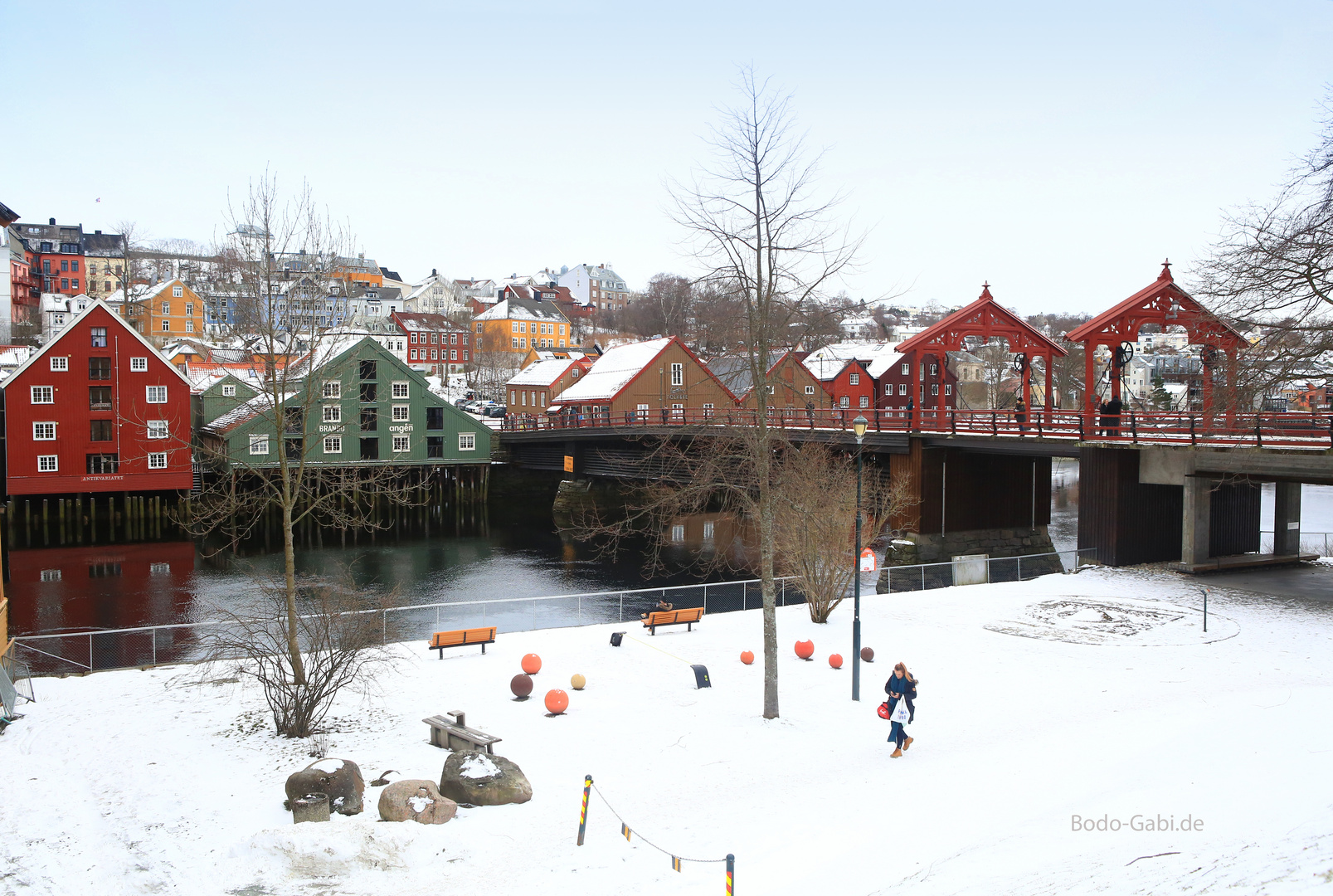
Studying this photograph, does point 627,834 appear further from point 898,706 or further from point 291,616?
point 291,616

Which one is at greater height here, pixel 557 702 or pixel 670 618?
pixel 557 702

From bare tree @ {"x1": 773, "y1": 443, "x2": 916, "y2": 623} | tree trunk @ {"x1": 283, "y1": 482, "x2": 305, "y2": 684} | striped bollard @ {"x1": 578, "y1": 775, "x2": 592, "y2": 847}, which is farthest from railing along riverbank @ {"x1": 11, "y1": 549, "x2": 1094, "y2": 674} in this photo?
striped bollard @ {"x1": 578, "y1": 775, "x2": 592, "y2": 847}

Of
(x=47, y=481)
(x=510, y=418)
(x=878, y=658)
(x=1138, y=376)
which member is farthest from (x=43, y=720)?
(x=1138, y=376)

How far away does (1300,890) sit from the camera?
7082mm

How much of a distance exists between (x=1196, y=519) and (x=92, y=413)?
59089 millimetres

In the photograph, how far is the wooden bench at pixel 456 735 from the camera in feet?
44.5

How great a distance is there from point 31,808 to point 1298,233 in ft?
78.9

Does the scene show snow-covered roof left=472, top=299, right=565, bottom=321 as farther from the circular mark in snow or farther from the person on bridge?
the circular mark in snow

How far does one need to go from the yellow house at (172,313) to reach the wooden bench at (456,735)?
107 meters

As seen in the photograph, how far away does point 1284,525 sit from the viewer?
3186 centimetres

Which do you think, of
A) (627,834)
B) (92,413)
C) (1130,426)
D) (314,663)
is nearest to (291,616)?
(314,663)

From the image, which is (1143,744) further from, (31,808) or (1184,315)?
(1184,315)

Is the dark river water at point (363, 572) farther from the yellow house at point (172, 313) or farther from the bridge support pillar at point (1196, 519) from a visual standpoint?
the yellow house at point (172, 313)

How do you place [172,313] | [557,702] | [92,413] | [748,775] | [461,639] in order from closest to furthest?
[748,775] → [557,702] → [461,639] → [92,413] → [172,313]
